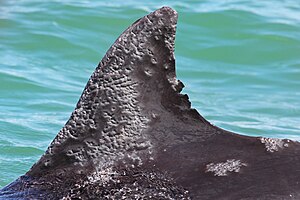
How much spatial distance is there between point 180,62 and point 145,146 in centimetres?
582

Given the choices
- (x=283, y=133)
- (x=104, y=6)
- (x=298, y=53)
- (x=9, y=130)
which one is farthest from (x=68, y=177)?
(x=104, y=6)

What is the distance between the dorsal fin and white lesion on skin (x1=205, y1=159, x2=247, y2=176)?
279 millimetres

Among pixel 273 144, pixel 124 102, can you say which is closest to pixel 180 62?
pixel 124 102

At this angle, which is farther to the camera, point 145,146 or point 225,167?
point 145,146

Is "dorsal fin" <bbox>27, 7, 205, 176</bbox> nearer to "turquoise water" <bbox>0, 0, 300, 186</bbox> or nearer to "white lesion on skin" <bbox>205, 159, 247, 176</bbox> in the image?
"white lesion on skin" <bbox>205, 159, 247, 176</bbox>

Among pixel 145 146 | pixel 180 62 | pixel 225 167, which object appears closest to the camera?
pixel 225 167

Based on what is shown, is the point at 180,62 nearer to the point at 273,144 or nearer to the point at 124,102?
the point at 124,102

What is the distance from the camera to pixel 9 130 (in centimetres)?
675

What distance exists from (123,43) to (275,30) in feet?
24.0

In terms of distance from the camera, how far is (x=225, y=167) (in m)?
3.34

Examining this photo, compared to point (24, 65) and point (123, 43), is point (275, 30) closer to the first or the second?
point (24, 65)

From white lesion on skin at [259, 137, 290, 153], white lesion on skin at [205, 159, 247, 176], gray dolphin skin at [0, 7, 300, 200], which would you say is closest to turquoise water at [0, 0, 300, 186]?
gray dolphin skin at [0, 7, 300, 200]

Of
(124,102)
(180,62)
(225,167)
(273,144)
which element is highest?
(180,62)

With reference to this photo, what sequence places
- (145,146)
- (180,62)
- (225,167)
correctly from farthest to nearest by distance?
(180,62) → (145,146) → (225,167)
